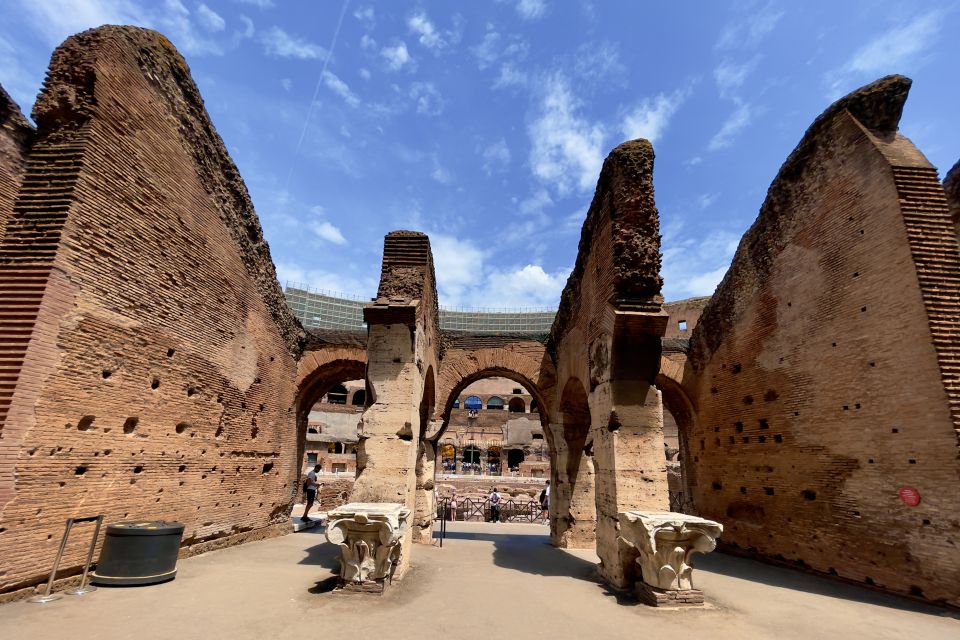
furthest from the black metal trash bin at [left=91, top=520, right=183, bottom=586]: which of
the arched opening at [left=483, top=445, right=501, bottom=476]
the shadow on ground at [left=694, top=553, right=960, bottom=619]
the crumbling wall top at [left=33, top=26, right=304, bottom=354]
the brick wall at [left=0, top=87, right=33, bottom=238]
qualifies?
the arched opening at [left=483, top=445, right=501, bottom=476]

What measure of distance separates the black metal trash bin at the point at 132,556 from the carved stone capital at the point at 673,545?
5762 mm

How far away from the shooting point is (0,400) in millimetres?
4355

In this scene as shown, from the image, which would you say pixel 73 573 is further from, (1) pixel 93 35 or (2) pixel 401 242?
(1) pixel 93 35

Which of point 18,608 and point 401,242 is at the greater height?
point 401,242

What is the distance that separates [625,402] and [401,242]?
433 centimetres

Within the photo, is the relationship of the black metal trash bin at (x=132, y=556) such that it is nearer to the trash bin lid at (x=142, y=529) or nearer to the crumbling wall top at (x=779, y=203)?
the trash bin lid at (x=142, y=529)

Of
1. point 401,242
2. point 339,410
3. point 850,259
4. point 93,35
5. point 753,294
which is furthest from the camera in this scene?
point 339,410

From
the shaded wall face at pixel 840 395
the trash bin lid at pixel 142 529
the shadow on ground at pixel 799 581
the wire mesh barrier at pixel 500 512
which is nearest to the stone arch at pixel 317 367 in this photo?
the trash bin lid at pixel 142 529

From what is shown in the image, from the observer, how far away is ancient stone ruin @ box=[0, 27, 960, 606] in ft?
16.2

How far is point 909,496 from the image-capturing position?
5.76 metres

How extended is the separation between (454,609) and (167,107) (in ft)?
26.4

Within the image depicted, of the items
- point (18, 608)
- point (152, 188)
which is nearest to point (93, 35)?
point (152, 188)

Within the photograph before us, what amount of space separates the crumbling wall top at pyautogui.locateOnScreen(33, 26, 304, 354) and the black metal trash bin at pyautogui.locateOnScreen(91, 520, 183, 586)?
15.8ft

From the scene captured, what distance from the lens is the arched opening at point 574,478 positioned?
31.1 feet
